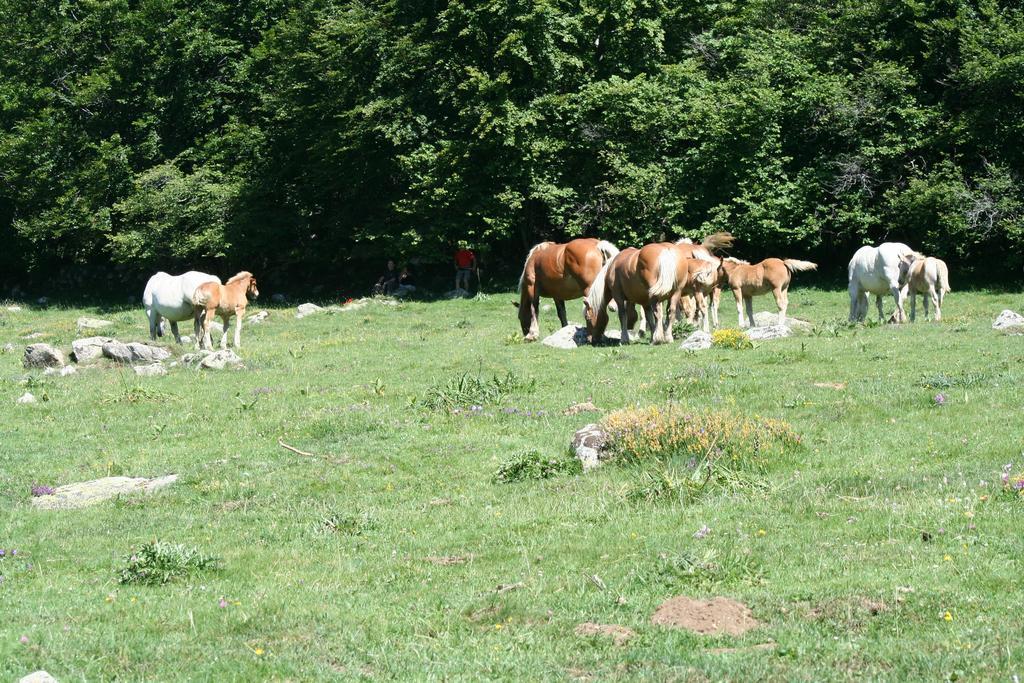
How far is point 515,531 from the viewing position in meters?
10.8

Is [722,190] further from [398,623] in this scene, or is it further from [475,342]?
[398,623]

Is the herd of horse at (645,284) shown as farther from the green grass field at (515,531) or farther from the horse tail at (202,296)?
the green grass field at (515,531)

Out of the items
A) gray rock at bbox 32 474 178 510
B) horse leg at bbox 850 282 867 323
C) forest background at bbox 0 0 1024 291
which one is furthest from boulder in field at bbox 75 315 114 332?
gray rock at bbox 32 474 178 510

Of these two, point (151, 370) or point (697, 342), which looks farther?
point (151, 370)

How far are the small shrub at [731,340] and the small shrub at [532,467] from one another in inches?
353

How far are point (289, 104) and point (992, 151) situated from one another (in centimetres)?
2673

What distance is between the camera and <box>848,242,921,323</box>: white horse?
1035 inches

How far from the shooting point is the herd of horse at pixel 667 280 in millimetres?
23281

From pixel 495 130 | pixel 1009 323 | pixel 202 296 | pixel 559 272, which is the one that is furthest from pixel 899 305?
pixel 495 130

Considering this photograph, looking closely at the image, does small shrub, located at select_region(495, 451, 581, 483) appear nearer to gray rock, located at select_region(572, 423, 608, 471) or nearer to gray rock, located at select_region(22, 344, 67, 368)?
gray rock, located at select_region(572, 423, 608, 471)

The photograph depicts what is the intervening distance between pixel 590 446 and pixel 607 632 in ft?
19.4

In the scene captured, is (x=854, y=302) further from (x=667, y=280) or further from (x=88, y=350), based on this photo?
(x=88, y=350)

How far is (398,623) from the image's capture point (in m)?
8.30

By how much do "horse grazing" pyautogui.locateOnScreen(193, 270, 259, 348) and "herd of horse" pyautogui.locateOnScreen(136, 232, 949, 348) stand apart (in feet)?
0.08
